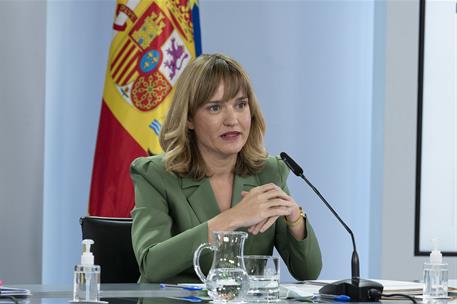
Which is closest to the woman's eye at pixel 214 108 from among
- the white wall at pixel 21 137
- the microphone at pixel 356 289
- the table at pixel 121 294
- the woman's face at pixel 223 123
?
the woman's face at pixel 223 123

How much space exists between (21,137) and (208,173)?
59.4 inches

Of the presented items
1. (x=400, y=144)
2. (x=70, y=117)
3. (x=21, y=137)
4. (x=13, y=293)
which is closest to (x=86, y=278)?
(x=13, y=293)

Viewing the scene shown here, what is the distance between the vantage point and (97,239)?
2.59 metres

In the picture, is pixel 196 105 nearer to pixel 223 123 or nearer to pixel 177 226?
pixel 223 123

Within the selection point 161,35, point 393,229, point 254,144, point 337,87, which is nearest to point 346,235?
point 393,229

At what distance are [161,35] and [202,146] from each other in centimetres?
108

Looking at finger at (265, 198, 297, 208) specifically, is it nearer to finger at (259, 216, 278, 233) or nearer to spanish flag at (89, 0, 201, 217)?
finger at (259, 216, 278, 233)

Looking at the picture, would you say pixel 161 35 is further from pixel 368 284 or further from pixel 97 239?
pixel 368 284

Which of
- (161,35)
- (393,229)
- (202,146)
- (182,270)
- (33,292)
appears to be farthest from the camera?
(393,229)

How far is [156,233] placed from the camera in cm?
252

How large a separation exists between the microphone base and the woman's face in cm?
67

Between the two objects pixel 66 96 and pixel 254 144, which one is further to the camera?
pixel 66 96

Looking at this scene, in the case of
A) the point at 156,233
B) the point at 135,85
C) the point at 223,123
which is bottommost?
the point at 156,233

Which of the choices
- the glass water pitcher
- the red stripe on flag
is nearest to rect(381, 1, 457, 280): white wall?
the red stripe on flag
